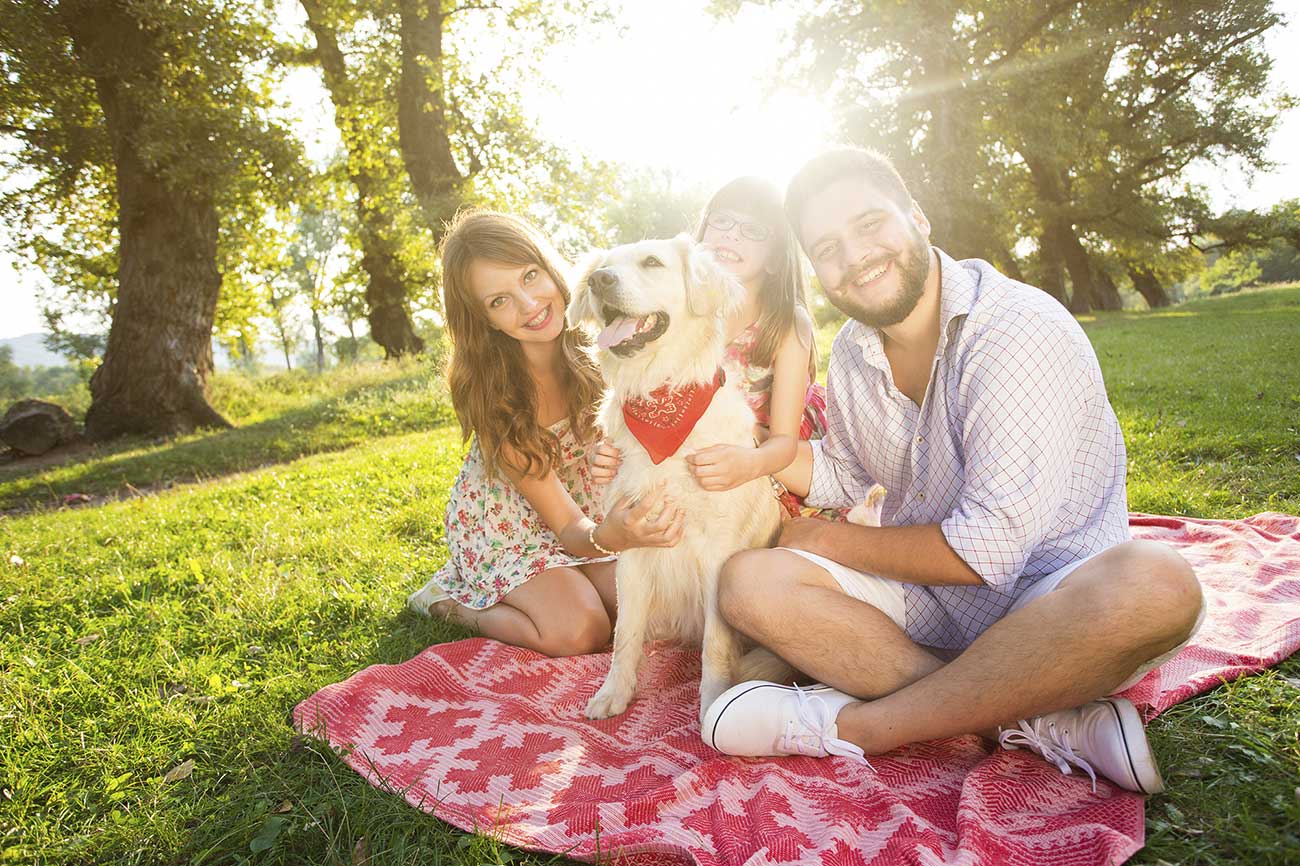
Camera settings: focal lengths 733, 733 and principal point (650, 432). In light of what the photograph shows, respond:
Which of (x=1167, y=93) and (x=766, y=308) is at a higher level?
(x=1167, y=93)

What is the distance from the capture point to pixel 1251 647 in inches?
98.2

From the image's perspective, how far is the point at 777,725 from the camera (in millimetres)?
2246

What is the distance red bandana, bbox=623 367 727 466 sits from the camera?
285 centimetres

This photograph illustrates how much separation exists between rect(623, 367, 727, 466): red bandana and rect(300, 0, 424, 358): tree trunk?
1397cm

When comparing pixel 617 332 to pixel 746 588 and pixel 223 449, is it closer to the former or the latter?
pixel 746 588

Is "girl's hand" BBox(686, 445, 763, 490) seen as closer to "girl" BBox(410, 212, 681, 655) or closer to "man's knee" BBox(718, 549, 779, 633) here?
"man's knee" BBox(718, 549, 779, 633)

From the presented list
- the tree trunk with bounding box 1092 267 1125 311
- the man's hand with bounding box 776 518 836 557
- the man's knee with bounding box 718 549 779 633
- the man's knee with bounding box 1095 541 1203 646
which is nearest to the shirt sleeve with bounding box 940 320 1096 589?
the man's knee with bounding box 1095 541 1203 646

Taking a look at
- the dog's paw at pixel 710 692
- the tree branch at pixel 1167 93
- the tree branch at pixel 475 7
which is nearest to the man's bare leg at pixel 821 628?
the dog's paw at pixel 710 692

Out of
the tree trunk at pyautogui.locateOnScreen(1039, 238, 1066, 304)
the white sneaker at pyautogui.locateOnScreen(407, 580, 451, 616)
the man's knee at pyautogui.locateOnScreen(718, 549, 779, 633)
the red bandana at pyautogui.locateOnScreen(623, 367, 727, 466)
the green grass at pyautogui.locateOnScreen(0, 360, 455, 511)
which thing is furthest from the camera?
the tree trunk at pyautogui.locateOnScreen(1039, 238, 1066, 304)

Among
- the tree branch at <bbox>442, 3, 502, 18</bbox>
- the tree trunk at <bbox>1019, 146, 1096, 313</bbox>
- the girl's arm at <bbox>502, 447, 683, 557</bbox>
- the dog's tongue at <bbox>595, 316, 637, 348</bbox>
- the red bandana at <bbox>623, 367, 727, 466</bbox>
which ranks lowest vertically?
the girl's arm at <bbox>502, 447, 683, 557</bbox>

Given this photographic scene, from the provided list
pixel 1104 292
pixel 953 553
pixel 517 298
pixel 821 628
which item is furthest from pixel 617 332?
pixel 1104 292

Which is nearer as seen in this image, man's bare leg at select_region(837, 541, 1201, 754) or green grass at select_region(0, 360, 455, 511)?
man's bare leg at select_region(837, 541, 1201, 754)

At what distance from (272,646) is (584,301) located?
2179 mm

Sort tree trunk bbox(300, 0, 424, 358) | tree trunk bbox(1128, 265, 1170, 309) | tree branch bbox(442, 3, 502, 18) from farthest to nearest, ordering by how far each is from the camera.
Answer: tree trunk bbox(1128, 265, 1170, 309)
tree branch bbox(442, 3, 502, 18)
tree trunk bbox(300, 0, 424, 358)
